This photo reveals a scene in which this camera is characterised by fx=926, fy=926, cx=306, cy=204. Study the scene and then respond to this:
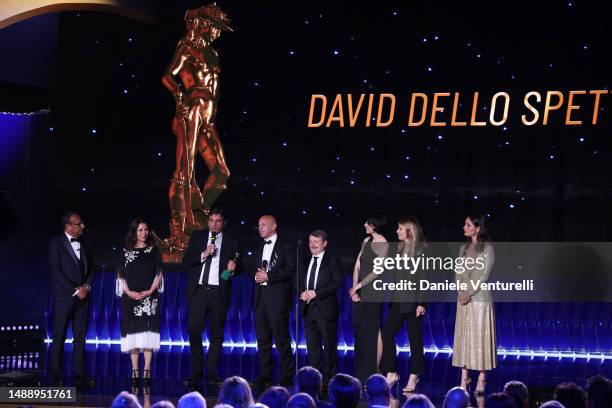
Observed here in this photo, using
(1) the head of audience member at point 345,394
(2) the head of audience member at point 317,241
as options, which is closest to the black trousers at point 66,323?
(2) the head of audience member at point 317,241

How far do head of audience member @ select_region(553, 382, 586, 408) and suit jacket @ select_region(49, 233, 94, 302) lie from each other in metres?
4.97

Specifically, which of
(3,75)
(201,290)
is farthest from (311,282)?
(3,75)

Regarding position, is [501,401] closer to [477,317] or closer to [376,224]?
[477,317]

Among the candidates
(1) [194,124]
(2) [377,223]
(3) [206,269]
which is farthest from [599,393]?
(1) [194,124]

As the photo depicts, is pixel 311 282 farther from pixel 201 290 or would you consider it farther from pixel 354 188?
pixel 354 188

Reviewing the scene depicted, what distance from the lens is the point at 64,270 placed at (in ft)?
25.1

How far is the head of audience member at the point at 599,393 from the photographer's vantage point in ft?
11.8

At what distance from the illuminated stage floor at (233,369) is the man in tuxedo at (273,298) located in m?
0.44

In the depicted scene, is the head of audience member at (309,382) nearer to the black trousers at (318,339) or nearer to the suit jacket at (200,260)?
the black trousers at (318,339)

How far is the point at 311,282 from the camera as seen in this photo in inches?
291

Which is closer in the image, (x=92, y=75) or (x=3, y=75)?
(x=3, y=75)

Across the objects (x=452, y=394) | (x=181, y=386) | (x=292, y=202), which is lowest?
(x=181, y=386)

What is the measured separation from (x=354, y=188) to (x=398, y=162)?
1.79 ft

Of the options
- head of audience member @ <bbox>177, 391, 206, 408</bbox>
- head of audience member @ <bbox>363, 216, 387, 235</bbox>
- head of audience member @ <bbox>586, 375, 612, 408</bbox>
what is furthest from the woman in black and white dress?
head of audience member @ <bbox>586, 375, 612, 408</bbox>
